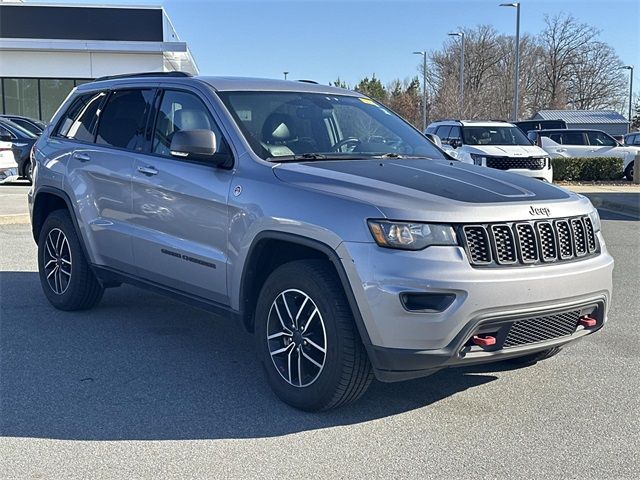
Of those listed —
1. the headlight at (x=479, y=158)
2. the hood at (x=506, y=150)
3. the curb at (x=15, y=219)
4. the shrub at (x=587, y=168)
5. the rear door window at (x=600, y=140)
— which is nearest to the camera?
the curb at (x=15, y=219)

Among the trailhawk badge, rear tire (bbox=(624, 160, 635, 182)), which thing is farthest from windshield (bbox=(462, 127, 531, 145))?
the trailhawk badge

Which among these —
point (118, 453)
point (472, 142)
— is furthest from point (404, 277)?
point (472, 142)

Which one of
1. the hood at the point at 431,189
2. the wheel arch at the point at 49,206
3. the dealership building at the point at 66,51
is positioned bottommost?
the wheel arch at the point at 49,206

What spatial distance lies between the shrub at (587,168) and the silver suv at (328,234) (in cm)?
1748

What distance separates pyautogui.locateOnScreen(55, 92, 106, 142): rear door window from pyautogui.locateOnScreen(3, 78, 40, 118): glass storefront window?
2538 centimetres

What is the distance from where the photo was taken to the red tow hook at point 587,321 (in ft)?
14.3

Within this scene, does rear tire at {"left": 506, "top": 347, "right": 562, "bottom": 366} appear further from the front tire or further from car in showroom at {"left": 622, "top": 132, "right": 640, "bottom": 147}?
car in showroom at {"left": 622, "top": 132, "right": 640, "bottom": 147}

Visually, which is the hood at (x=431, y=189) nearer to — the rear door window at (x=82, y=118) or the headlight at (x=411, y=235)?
the headlight at (x=411, y=235)

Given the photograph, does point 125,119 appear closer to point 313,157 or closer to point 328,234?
point 313,157

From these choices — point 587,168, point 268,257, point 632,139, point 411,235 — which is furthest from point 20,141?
point 632,139

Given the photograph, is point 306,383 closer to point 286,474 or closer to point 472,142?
point 286,474

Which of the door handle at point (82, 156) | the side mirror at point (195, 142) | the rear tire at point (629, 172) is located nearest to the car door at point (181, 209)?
the side mirror at point (195, 142)

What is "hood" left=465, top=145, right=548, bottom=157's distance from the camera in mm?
16197

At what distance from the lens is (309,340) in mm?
4234
